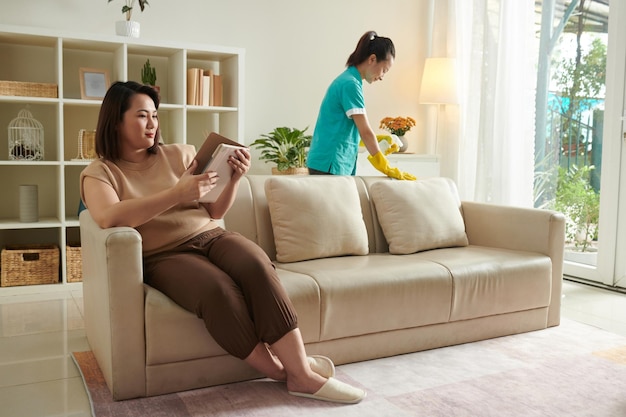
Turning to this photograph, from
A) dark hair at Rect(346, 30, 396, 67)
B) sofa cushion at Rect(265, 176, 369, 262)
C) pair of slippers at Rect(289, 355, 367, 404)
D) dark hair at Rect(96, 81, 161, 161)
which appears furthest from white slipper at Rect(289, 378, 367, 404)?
dark hair at Rect(346, 30, 396, 67)

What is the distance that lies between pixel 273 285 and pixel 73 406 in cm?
77

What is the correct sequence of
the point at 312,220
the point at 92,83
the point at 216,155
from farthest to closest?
the point at 92,83, the point at 312,220, the point at 216,155

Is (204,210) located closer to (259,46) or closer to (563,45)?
(259,46)

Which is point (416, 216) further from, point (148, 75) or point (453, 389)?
point (148, 75)

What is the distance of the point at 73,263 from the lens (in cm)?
397

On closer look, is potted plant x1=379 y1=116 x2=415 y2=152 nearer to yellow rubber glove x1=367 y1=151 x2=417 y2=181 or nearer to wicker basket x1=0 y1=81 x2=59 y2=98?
yellow rubber glove x1=367 y1=151 x2=417 y2=181

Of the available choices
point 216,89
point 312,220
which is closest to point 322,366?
point 312,220

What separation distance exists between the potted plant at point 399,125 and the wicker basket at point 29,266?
255 cm

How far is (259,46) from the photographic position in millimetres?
4922

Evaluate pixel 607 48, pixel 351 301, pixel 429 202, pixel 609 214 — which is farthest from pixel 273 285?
pixel 607 48

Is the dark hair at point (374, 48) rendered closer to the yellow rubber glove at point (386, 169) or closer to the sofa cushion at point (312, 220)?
the yellow rubber glove at point (386, 169)

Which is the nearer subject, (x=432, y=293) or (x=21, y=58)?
(x=432, y=293)

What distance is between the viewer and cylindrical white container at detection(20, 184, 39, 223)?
3969 mm

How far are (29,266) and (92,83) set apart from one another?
1.20 m
